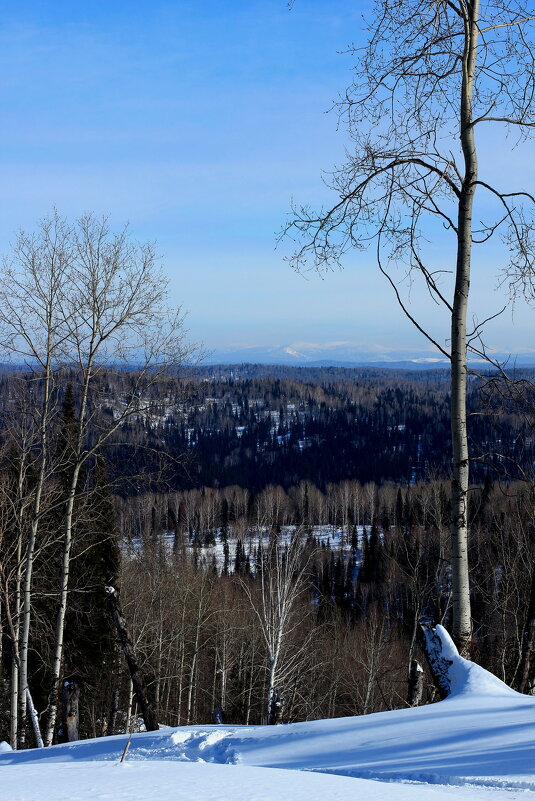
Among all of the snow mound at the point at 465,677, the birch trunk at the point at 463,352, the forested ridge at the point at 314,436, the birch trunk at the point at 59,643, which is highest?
the birch trunk at the point at 463,352

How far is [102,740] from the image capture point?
452 centimetres

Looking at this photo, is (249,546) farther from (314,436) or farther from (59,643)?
(314,436)

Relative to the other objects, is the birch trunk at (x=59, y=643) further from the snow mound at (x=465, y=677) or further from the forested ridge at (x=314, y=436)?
the forested ridge at (x=314, y=436)

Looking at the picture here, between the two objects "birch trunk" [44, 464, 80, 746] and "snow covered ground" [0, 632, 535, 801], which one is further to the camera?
"birch trunk" [44, 464, 80, 746]

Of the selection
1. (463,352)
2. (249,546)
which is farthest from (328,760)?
(249,546)

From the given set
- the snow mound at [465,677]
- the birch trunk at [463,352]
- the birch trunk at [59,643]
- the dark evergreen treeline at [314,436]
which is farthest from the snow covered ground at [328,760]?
the dark evergreen treeline at [314,436]

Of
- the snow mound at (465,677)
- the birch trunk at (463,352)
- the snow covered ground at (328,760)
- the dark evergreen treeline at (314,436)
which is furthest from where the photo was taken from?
the dark evergreen treeline at (314,436)

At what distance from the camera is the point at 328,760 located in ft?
11.0

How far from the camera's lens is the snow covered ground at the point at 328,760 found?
2.37 m

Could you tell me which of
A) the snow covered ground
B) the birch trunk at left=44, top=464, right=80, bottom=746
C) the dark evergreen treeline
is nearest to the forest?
the birch trunk at left=44, top=464, right=80, bottom=746

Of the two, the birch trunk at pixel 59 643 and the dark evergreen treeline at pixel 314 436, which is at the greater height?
the birch trunk at pixel 59 643

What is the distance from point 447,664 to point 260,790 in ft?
9.03

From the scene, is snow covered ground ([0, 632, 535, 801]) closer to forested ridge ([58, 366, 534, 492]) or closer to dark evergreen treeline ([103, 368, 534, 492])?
forested ridge ([58, 366, 534, 492])

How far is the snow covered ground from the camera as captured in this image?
237cm
